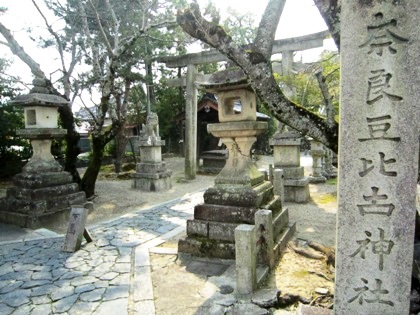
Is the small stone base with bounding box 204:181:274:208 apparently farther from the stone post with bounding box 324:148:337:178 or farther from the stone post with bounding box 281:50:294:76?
the stone post with bounding box 324:148:337:178

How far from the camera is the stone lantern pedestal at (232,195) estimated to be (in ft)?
15.6

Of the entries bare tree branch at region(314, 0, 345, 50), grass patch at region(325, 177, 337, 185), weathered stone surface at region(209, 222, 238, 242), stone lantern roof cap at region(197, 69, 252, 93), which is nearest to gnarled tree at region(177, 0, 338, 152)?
bare tree branch at region(314, 0, 345, 50)

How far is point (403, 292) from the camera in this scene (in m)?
A: 2.39

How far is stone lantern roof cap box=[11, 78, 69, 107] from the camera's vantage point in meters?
7.26

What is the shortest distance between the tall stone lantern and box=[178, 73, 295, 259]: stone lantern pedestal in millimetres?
3947

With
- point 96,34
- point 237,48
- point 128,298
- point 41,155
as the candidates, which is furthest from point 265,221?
point 96,34

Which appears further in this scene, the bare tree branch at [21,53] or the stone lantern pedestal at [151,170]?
the stone lantern pedestal at [151,170]

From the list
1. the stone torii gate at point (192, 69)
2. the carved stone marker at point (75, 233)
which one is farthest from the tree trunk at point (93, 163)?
the stone torii gate at point (192, 69)

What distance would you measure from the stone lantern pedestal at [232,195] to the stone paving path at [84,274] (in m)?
1.07

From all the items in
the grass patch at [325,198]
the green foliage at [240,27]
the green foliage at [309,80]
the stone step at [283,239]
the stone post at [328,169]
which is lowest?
the grass patch at [325,198]

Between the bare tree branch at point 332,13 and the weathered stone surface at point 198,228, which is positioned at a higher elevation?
the bare tree branch at point 332,13

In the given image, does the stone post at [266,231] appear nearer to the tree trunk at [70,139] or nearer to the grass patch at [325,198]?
the grass patch at [325,198]

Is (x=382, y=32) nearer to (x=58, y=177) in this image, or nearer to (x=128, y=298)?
(x=128, y=298)

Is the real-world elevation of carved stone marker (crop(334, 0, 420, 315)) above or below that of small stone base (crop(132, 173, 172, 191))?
above
